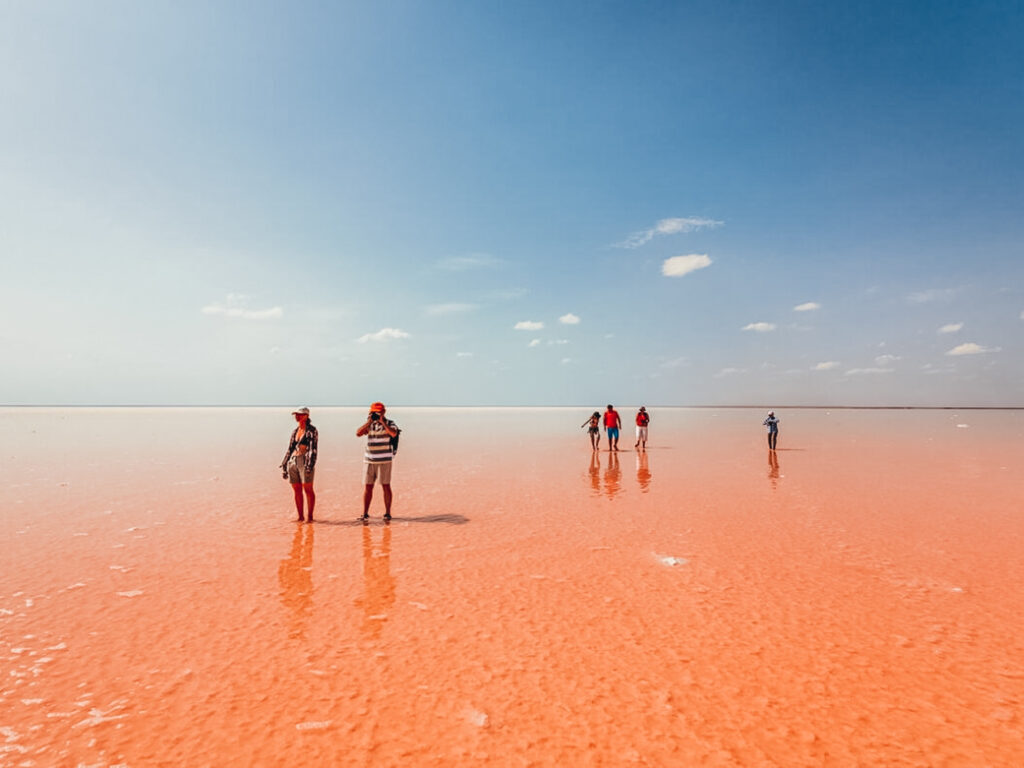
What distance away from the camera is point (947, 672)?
4953 millimetres

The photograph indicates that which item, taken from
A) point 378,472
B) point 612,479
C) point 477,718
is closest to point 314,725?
point 477,718

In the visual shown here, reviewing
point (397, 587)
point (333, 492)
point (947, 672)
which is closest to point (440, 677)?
point (397, 587)

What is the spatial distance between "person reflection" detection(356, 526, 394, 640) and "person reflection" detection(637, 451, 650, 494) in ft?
26.5

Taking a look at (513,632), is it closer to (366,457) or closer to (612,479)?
(366,457)

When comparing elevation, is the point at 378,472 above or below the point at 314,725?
above

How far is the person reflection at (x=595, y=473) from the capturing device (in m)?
14.8

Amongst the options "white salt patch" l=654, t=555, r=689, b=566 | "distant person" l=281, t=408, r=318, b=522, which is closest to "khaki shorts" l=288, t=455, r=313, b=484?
"distant person" l=281, t=408, r=318, b=522

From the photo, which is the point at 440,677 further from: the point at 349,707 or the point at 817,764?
the point at 817,764

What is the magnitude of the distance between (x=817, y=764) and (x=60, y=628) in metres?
7.59

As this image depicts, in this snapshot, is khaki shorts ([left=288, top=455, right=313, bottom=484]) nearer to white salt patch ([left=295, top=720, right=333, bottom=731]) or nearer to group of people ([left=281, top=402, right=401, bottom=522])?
group of people ([left=281, top=402, right=401, bottom=522])

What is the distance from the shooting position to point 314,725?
163 inches

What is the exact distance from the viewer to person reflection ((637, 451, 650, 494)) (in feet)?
50.7

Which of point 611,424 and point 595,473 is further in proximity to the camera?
point 611,424

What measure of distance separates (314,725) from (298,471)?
24.0 ft
